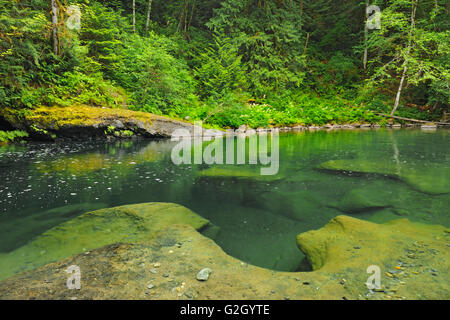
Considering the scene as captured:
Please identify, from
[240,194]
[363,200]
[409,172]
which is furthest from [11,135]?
[409,172]

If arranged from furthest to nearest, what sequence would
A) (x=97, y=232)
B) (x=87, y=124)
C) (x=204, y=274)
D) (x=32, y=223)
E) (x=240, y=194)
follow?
(x=87, y=124)
(x=240, y=194)
(x=32, y=223)
(x=97, y=232)
(x=204, y=274)

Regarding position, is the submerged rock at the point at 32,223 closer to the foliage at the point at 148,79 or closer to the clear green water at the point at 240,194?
the clear green water at the point at 240,194

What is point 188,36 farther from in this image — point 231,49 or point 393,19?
point 393,19

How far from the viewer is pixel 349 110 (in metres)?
20.2

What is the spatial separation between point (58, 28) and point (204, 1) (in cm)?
1994

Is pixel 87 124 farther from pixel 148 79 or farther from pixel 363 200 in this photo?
pixel 363 200

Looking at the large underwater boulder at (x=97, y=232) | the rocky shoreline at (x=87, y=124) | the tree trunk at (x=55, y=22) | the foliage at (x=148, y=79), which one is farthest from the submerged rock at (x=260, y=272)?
the foliage at (x=148, y=79)

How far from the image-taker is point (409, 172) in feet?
20.5

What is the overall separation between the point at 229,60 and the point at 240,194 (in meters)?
16.3

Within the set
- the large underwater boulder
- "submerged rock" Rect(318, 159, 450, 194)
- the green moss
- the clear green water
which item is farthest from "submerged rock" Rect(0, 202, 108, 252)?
the green moss

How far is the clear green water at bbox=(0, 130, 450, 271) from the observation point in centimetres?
349

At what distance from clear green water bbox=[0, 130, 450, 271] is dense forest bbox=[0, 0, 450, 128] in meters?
5.39

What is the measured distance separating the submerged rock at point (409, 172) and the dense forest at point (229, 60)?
10209 mm
